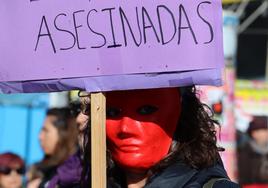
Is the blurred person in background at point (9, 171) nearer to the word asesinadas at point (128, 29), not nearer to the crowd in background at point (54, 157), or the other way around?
the crowd in background at point (54, 157)

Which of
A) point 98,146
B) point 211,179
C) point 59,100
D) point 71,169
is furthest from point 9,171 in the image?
point 211,179

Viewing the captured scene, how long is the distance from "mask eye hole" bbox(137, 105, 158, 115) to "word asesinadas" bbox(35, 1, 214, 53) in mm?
217

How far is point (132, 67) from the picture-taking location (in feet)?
7.15

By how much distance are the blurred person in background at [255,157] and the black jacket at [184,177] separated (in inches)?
234

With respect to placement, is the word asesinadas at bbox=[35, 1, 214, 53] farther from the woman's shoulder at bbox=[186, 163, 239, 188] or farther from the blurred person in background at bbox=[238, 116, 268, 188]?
the blurred person in background at bbox=[238, 116, 268, 188]

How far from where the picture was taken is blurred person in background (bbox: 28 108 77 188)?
15.1 ft

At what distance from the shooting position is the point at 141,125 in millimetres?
2266

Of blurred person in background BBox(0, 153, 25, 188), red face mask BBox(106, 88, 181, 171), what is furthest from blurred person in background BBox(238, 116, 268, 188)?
red face mask BBox(106, 88, 181, 171)

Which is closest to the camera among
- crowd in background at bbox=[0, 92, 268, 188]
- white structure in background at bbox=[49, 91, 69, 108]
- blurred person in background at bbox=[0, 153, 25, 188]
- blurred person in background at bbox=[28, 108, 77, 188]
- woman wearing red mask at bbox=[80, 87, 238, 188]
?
woman wearing red mask at bbox=[80, 87, 238, 188]

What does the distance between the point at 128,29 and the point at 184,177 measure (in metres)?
0.48

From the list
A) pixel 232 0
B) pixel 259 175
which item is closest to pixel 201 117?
pixel 259 175

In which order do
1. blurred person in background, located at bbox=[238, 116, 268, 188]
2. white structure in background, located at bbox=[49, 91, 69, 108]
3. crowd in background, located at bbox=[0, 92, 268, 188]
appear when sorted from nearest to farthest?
crowd in background, located at bbox=[0, 92, 268, 188] → white structure in background, located at bbox=[49, 91, 69, 108] → blurred person in background, located at bbox=[238, 116, 268, 188]

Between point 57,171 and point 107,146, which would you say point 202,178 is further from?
point 57,171

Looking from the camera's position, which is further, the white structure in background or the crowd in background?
the white structure in background
